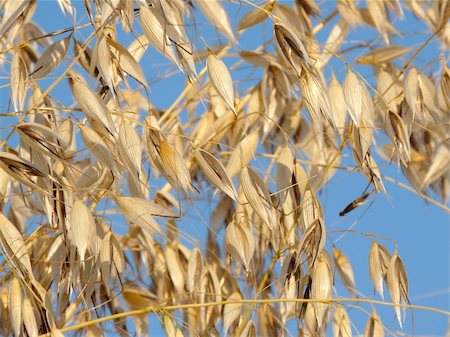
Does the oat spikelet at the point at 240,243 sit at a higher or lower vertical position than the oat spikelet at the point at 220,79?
lower

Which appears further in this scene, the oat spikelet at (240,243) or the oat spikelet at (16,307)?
the oat spikelet at (240,243)

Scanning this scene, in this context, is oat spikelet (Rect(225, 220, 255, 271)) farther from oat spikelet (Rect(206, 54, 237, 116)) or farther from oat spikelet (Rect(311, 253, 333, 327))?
oat spikelet (Rect(206, 54, 237, 116))

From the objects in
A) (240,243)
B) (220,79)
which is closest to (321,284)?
(240,243)

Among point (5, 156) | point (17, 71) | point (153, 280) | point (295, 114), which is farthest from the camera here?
point (295, 114)

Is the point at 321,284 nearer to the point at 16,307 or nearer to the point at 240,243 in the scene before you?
the point at 240,243

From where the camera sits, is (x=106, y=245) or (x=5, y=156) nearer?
(x=5, y=156)

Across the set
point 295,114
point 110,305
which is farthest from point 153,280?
point 295,114

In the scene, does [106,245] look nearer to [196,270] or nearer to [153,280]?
[196,270]

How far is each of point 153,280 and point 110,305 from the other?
106mm

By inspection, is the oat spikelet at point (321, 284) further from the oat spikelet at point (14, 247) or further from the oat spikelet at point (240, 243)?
the oat spikelet at point (14, 247)

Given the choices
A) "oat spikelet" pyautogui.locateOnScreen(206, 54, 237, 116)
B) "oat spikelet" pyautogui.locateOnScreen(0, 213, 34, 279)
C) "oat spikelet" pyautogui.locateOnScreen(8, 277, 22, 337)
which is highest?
"oat spikelet" pyautogui.locateOnScreen(206, 54, 237, 116)

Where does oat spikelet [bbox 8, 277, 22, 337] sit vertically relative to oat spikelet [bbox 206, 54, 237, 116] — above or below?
below

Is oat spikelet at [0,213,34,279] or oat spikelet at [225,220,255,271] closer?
oat spikelet at [0,213,34,279]

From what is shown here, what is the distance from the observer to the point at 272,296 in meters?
1.30
